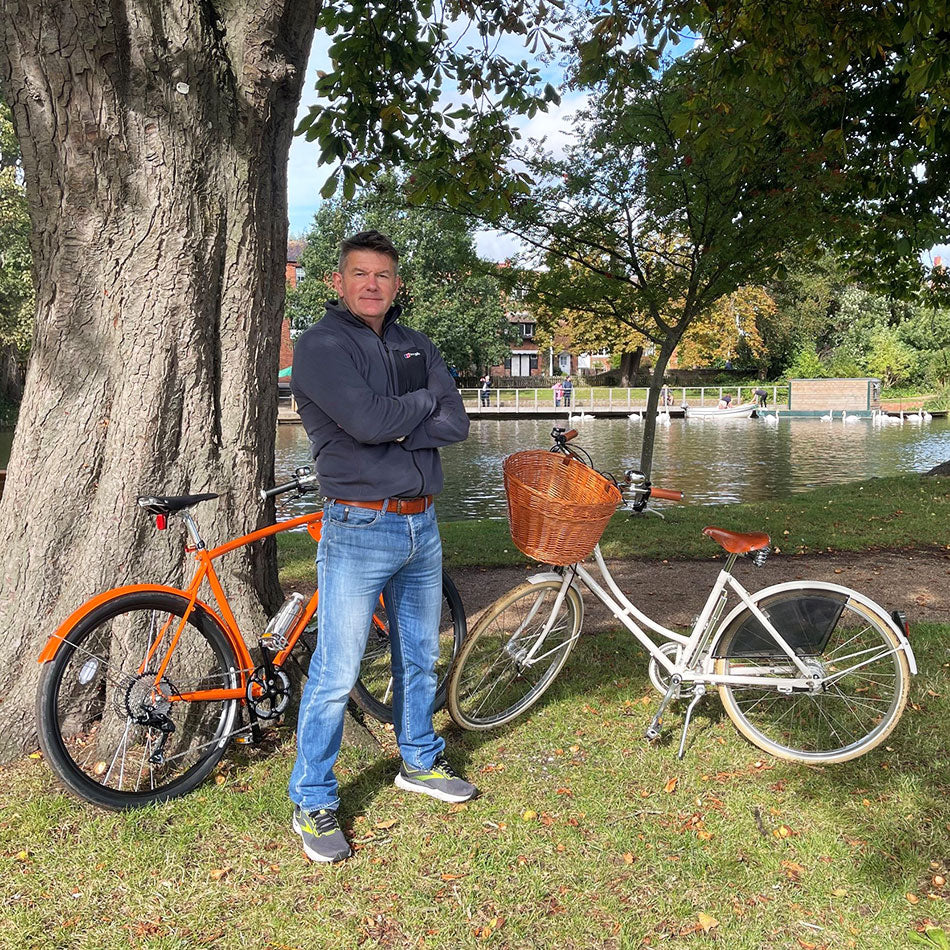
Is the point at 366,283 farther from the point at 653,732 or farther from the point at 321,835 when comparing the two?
the point at 653,732

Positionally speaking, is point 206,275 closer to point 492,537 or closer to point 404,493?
point 404,493

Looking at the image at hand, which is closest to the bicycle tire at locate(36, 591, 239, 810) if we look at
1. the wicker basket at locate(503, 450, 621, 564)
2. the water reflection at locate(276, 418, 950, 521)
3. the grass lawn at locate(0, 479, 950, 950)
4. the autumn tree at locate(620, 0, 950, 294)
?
the grass lawn at locate(0, 479, 950, 950)

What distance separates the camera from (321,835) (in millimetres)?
3225

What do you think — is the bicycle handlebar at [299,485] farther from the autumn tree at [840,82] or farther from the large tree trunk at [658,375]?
the large tree trunk at [658,375]

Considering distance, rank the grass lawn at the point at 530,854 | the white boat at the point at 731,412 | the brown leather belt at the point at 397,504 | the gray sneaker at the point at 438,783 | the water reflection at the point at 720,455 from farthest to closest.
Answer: the white boat at the point at 731,412
the water reflection at the point at 720,455
the gray sneaker at the point at 438,783
the brown leather belt at the point at 397,504
the grass lawn at the point at 530,854

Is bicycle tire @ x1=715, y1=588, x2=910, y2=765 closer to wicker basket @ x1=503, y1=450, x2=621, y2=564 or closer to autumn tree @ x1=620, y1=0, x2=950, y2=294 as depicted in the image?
wicker basket @ x1=503, y1=450, x2=621, y2=564

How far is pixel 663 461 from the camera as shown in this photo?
24219 millimetres

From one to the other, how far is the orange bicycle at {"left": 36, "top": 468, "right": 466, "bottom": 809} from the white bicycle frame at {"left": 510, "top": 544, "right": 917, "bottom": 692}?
3.98 ft

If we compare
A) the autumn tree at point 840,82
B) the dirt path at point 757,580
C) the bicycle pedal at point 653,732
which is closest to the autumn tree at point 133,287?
the bicycle pedal at point 653,732

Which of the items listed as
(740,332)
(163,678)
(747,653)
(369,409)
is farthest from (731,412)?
(369,409)

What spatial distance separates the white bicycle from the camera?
3.81 m

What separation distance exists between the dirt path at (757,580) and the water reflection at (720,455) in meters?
6.99

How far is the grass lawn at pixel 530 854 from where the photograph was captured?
111 inches

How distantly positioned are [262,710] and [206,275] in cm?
196
